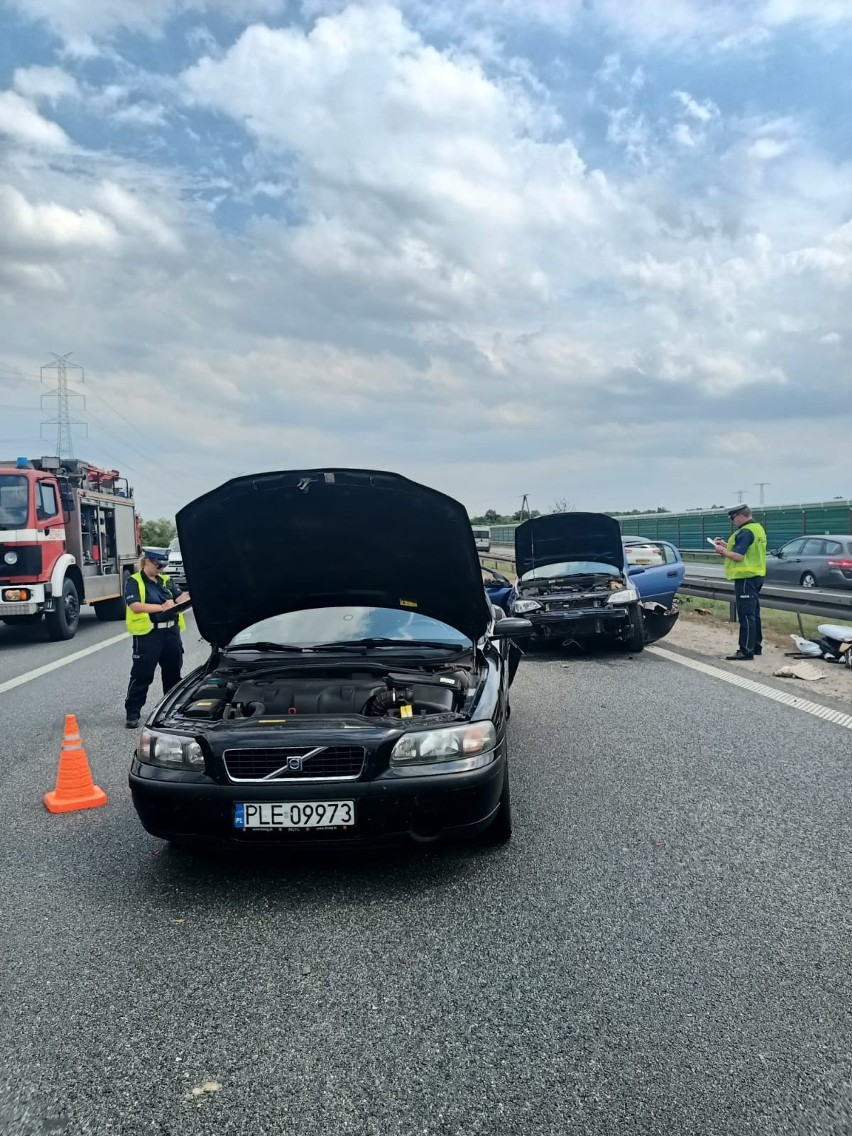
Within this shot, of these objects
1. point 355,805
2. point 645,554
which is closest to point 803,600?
point 645,554

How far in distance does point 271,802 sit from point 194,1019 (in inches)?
41.5

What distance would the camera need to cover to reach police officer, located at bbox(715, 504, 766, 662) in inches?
429

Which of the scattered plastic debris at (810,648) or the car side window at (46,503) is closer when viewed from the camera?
the scattered plastic debris at (810,648)

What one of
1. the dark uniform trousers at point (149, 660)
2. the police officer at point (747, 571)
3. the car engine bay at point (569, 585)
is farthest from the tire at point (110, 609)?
the police officer at point (747, 571)

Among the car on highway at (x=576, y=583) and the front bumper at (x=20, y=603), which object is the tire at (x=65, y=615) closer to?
the front bumper at (x=20, y=603)

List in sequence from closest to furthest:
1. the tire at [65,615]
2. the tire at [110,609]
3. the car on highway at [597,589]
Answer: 1. the car on highway at [597,589]
2. the tire at [65,615]
3. the tire at [110,609]

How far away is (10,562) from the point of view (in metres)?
13.4

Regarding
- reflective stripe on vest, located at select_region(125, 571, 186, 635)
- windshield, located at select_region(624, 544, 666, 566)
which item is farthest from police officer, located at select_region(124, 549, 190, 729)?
windshield, located at select_region(624, 544, 666, 566)

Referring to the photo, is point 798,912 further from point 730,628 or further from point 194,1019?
point 730,628

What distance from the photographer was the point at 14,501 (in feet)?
44.9

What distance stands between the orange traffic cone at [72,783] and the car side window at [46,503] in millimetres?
9593

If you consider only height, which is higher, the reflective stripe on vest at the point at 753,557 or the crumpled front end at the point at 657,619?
the reflective stripe on vest at the point at 753,557

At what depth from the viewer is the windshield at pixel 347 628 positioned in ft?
16.9

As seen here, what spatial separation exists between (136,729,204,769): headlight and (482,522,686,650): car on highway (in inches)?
212
